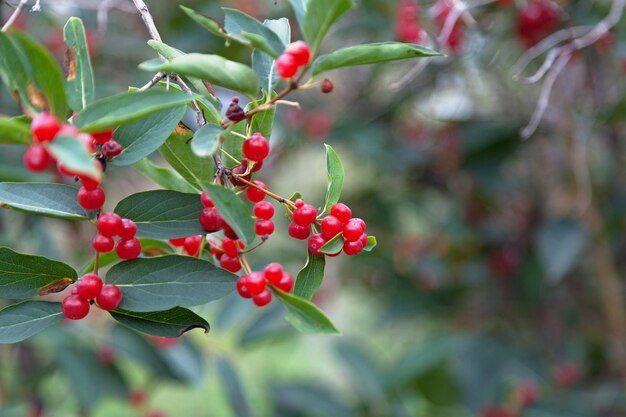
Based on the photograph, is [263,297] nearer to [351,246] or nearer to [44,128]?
[351,246]

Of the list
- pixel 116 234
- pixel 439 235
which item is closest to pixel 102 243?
pixel 116 234

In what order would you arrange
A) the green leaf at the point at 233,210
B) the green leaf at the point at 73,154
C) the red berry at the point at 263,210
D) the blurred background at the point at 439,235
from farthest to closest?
1. the blurred background at the point at 439,235
2. the red berry at the point at 263,210
3. the green leaf at the point at 233,210
4. the green leaf at the point at 73,154

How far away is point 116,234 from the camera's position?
567 mm

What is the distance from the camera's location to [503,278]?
177 cm

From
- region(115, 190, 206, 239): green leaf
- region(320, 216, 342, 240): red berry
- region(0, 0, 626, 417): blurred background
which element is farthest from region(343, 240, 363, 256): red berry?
region(0, 0, 626, 417): blurred background

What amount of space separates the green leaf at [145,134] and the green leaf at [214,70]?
47 mm

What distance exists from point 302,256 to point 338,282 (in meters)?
0.30

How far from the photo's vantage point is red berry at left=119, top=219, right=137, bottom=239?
0.57 metres

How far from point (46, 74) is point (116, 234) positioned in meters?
0.15

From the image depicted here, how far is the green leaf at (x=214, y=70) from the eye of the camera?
18.3 inches

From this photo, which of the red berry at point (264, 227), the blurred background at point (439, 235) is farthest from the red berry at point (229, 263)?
the blurred background at point (439, 235)

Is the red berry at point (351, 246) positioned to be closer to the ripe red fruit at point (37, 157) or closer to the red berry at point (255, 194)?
the red berry at point (255, 194)

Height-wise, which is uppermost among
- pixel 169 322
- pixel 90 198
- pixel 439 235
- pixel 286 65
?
pixel 286 65

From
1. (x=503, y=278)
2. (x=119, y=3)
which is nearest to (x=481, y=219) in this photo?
(x=503, y=278)
